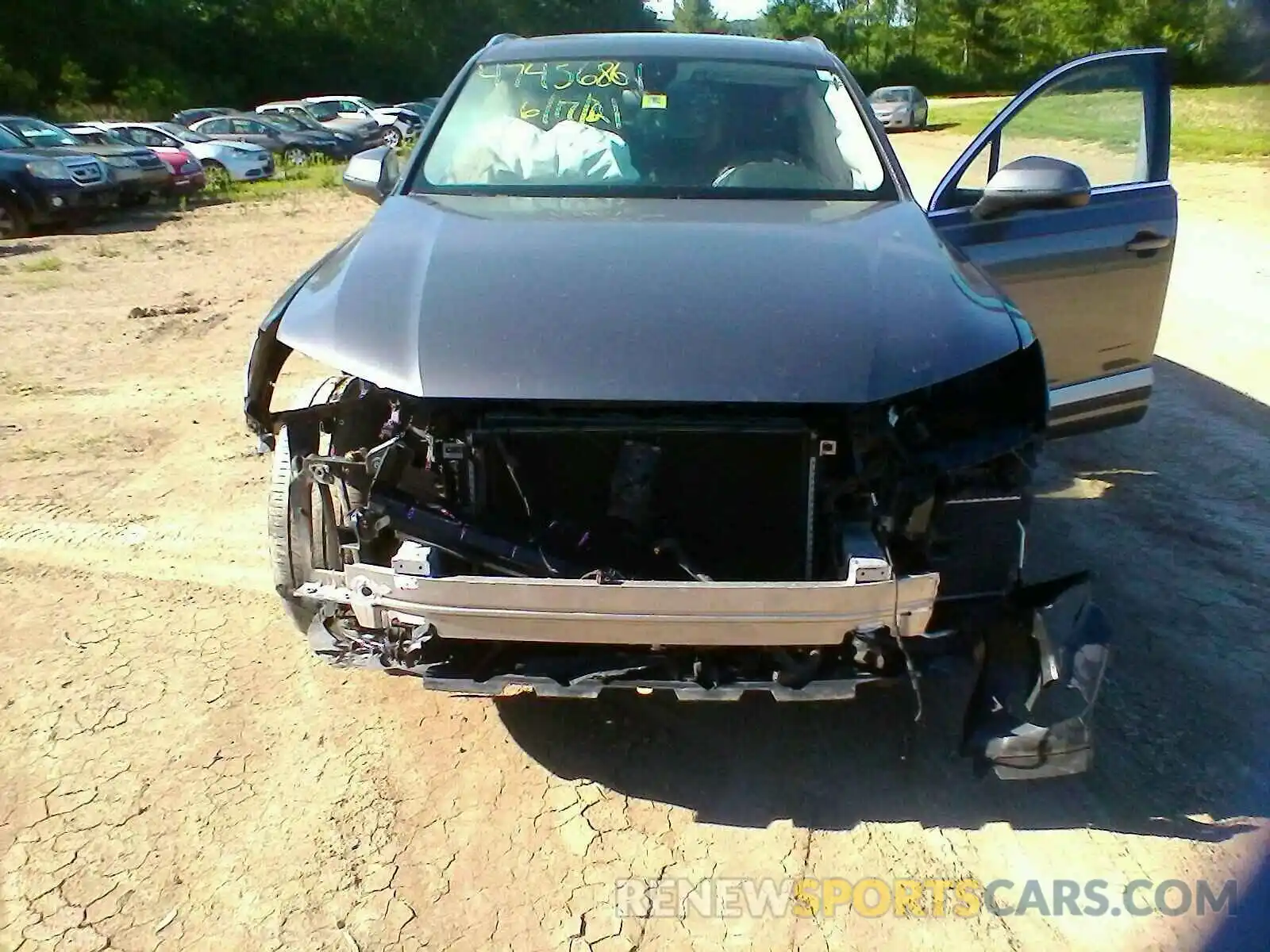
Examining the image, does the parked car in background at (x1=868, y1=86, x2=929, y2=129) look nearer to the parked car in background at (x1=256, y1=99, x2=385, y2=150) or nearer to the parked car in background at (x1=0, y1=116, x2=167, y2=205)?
the parked car in background at (x1=256, y1=99, x2=385, y2=150)

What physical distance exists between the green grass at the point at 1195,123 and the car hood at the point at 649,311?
5.70 meters

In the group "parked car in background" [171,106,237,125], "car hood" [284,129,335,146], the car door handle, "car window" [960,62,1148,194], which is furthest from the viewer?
"parked car in background" [171,106,237,125]

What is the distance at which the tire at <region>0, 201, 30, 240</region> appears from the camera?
12.8 metres

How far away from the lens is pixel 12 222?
12.9 meters

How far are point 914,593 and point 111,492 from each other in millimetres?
3724

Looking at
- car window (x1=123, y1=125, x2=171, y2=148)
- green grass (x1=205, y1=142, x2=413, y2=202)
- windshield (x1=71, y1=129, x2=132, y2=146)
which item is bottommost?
green grass (x1=205, y1=142, x2=413, y2=202)

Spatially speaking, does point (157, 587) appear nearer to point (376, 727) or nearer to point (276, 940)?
point (376, 727)

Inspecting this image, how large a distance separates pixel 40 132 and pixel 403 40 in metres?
34.2

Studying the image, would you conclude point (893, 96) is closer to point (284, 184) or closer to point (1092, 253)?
point (284, 184)

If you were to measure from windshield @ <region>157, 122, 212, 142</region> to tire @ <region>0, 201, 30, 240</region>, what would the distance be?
862 cm

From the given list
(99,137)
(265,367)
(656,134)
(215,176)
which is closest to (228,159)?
(215,176)

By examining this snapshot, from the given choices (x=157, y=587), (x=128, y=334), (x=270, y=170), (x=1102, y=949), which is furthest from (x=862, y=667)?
(x=270, y=170)

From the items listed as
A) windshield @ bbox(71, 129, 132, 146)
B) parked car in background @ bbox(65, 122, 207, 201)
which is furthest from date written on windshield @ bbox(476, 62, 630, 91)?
windshield @ bbox(71, 129, 132, 146)

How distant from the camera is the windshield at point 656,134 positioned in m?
3.58
